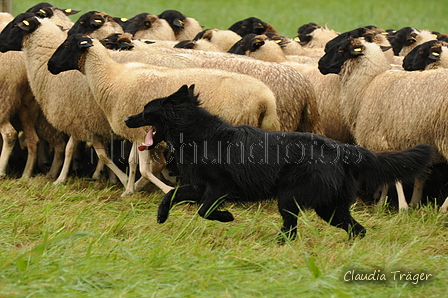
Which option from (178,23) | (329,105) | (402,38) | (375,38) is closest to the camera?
(329,105)

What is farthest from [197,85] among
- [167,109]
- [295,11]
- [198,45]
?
[295,11]

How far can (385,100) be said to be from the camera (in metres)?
5.91

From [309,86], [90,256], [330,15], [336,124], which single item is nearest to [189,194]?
[90,256]

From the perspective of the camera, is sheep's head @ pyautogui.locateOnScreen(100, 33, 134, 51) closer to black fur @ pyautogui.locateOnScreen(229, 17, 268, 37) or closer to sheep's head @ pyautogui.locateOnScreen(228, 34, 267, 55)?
sheep's head @ pyautogui.locateOnScreen(228, 34, 267, 55)

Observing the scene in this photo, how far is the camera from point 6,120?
6527mm

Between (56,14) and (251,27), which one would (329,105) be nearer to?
(251,27)

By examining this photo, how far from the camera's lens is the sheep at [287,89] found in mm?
5953

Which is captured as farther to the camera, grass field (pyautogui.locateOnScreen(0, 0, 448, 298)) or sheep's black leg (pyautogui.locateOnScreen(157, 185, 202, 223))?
sheep's black leg (pyautogui.locateOnScreen(157, 185, 202, 223))

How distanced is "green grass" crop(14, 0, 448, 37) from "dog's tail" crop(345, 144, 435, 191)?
613 inches

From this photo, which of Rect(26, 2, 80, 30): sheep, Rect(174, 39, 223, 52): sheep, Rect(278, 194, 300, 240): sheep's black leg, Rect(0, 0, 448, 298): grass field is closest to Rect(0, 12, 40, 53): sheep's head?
Rect(0, 0, 448, 298): grass field

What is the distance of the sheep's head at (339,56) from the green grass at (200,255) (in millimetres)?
1861

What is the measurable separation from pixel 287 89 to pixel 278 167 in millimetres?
1944

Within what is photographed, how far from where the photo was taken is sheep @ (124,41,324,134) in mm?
5953

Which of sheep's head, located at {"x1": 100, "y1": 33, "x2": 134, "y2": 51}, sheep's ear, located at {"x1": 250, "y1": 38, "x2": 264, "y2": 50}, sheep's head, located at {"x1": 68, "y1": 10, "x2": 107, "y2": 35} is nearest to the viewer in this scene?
sheep's head, located at {"x1": 100, "y1": 33, "x2": 134, "y2": 51}
